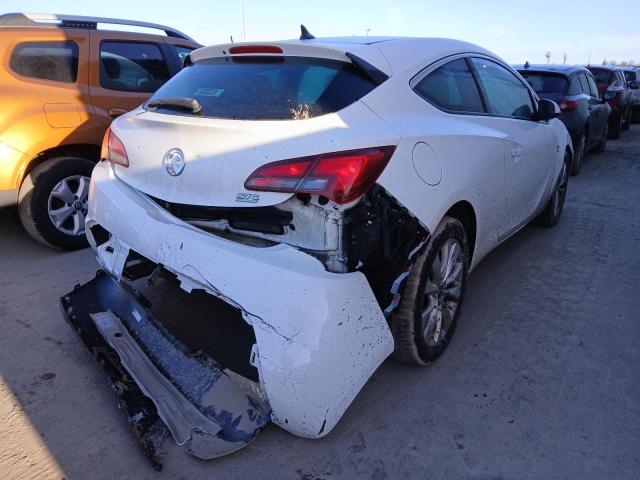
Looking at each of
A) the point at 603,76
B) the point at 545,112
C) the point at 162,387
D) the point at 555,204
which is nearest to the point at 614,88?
the point at 603,76

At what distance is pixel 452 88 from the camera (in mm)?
3049

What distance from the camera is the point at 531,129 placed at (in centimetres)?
389

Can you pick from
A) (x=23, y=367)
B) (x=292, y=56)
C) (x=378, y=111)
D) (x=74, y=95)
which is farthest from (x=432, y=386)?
(x=74, y=95)

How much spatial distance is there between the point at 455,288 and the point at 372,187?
3.62ft

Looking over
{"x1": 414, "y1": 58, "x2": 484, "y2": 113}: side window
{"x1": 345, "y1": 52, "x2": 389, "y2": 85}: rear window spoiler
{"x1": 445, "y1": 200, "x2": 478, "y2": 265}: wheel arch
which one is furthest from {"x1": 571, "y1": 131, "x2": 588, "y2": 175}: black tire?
{"x1": 345, "y1": 52, "x2": 389, "y2": 85}: rear window spoiler

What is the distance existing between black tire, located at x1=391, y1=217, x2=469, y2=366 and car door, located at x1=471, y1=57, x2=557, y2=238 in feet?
3.07

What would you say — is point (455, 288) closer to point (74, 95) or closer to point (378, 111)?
point (378, 111)

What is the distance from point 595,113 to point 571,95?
1.26 meters

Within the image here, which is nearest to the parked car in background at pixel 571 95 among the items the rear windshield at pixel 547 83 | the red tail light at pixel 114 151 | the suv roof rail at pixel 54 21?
the rear windshield at pixel 547 83

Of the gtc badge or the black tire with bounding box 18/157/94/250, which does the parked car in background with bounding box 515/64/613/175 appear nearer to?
the black tire with bounding box 18/157/94/250

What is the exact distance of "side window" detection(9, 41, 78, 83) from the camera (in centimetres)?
414

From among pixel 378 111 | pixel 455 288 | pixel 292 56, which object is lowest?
pixel 455 288

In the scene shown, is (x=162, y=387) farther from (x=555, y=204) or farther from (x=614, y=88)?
(x=614, y=88)

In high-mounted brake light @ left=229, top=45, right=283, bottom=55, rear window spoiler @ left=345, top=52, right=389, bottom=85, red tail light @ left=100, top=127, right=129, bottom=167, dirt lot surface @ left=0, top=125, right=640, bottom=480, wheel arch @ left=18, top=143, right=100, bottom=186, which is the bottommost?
dirt lot surface @ left=0, top=125, right=640, bottom=480
